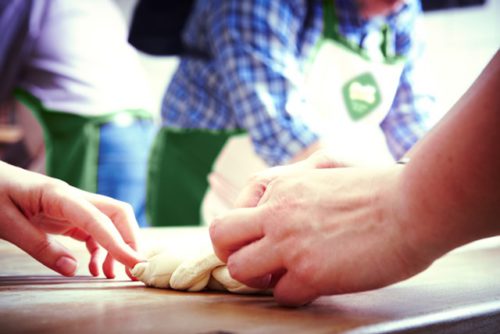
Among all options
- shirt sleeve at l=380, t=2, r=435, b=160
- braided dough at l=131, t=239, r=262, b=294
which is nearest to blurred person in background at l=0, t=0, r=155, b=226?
shirt sleeve at l=380, t=2, r=435, b=160

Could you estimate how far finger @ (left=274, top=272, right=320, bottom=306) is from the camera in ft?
1.63

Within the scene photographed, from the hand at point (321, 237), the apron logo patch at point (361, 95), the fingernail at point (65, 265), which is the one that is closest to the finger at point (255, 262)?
the hand at point (321, 237)

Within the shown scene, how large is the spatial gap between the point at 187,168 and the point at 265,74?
55 cm

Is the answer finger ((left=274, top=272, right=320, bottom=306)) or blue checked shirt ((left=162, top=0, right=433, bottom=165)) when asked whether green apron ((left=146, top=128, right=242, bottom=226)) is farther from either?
finger ((left=274, top=272, right=320, bottom=306))

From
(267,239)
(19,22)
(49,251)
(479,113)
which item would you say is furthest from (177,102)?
(479,113)

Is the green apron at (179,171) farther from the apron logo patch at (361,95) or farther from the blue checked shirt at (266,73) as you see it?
the apron logo patch at (361,95)

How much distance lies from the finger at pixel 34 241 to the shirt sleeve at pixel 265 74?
91 centimetres

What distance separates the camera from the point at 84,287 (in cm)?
62

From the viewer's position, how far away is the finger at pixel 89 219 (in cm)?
65

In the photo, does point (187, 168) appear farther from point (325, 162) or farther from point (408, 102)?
point (325, 162)

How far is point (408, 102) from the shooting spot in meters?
1.82

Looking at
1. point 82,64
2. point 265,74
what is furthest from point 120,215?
point 82,64

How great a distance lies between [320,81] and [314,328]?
1.45 m

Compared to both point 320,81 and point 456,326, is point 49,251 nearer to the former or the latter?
point 456,326
